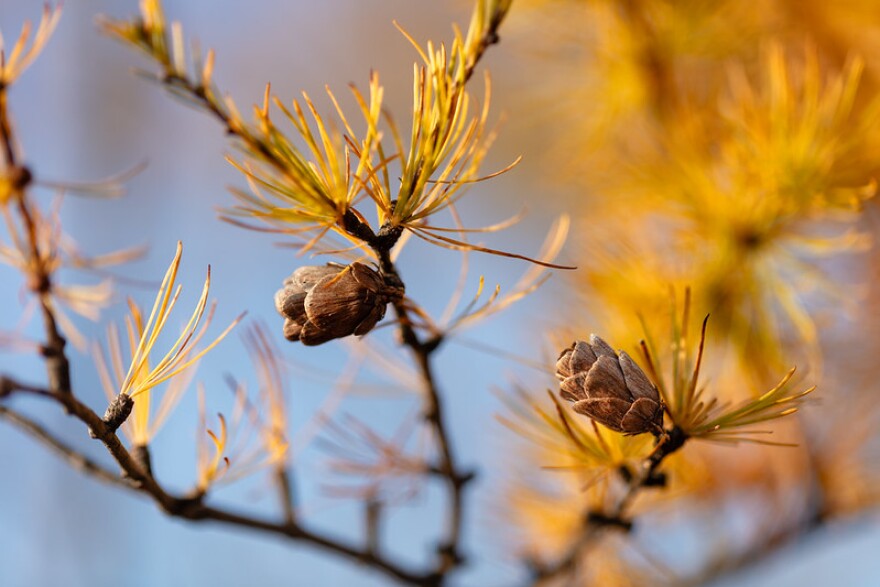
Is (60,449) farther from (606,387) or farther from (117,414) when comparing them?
(606,387)

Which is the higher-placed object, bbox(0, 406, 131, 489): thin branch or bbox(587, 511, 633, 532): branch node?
bbox(587, 511, 633, 532): branch node

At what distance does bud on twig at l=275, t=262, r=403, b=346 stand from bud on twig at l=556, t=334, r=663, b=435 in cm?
4

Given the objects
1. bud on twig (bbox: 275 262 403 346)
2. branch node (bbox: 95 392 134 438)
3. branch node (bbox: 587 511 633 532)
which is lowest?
branch node (bbox: 95 392 134 438)

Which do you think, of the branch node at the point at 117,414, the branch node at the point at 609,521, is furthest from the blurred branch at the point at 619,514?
the branch node at the point at 117,414

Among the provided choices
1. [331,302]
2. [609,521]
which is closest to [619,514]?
[609,521]

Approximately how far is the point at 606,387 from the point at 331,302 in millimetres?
64

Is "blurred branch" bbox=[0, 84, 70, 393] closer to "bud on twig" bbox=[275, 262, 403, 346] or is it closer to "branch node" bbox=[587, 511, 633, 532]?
"bud on twig" bbox=[275, 262, 403, 346]

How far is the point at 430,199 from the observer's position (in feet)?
0.66

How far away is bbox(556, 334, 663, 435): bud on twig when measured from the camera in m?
0.19

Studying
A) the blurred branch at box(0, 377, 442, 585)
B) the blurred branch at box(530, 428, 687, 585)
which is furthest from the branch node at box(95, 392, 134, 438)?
the blurred branch at box(530, 428, 687, 585)

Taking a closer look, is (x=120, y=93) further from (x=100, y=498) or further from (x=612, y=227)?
(x=612, y=227)

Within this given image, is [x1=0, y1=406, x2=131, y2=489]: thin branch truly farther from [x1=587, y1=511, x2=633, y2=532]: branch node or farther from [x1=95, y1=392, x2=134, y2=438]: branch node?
[x1=587, y1=511, x2=633, y2=532]: branch node

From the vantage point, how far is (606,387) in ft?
0.61

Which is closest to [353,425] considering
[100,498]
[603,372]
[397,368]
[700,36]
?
[397,368]
